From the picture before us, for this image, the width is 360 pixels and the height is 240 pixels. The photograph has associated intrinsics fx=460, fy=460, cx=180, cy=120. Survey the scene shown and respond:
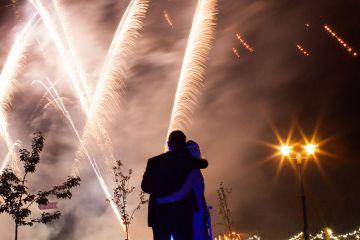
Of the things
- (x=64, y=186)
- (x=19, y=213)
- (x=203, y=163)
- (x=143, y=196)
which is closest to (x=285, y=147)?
(x=64, y=186)

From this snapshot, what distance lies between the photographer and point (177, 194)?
16.5ft

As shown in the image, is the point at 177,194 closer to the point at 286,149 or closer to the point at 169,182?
the point at 169,182

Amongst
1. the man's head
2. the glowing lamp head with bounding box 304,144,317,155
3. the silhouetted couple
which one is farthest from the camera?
the glowing lamp head with bounding box 304,144,317,155

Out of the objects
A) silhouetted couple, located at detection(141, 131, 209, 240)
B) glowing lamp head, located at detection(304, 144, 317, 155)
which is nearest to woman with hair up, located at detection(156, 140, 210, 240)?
silhouetted couple, located at detection(141, 131, 209, 240)

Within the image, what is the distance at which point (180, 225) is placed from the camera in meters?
4.95

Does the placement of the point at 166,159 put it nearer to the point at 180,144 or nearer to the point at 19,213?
the point at 180,144

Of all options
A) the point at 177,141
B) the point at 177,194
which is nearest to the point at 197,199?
the point at 177,194

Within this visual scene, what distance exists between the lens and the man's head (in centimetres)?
532

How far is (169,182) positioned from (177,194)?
0.54ft

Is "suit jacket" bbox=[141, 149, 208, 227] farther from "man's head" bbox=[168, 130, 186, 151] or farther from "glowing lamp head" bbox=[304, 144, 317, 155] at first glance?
"glowing lamp head" bbox=[304, 144, 317, 155]

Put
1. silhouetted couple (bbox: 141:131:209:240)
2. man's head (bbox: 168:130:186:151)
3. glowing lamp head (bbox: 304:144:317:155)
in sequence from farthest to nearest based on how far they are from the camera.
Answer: glowing lamp head (bbox: 304:144:317:155) → man's head (bbox: 168:130:186:151) → silhouetted couple (bbox: 141:131:209:240)

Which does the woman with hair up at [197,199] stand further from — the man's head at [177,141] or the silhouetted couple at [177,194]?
the man's head at [177,141]

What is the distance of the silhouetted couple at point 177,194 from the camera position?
498cm

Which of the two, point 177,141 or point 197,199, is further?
point 177,141
